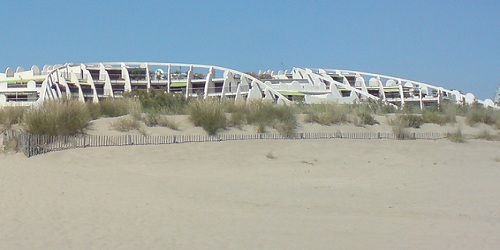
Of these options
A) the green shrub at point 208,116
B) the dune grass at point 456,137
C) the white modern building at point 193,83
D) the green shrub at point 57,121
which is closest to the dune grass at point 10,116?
the green shrub at point 57,121

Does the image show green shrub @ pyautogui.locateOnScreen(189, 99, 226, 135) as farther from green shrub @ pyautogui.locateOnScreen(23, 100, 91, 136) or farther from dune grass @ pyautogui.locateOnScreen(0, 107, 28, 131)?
dune grass @ pyautogui.locateOnScreen(0, 107, 28, 131)

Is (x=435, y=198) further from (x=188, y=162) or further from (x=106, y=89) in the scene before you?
(x=106, y=89)

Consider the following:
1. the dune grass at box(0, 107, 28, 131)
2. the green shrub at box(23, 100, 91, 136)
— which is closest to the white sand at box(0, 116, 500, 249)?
the green shrub at box(23, 100, 91, 136)

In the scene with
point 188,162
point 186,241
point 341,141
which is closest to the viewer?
point 186,241

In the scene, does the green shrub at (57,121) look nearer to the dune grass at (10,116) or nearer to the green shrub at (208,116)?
the dune grass at (10,116)

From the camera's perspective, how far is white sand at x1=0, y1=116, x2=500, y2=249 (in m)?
10.5

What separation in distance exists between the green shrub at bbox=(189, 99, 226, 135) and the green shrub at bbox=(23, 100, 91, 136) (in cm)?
409

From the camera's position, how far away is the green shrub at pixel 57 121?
2167cm

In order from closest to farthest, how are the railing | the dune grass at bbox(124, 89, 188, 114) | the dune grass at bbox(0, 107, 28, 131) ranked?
1. the railing
2. the dune grass at bbox(0, 107, 28, 131)
3. the dune grass at bbox(124, 89, 188, 114)

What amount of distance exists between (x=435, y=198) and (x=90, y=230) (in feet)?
27.6

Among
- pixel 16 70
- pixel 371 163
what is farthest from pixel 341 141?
pixel 16 70

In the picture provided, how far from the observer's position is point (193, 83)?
83625 millimetres

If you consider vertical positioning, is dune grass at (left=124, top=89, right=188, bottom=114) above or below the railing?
above

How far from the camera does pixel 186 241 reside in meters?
10.1
